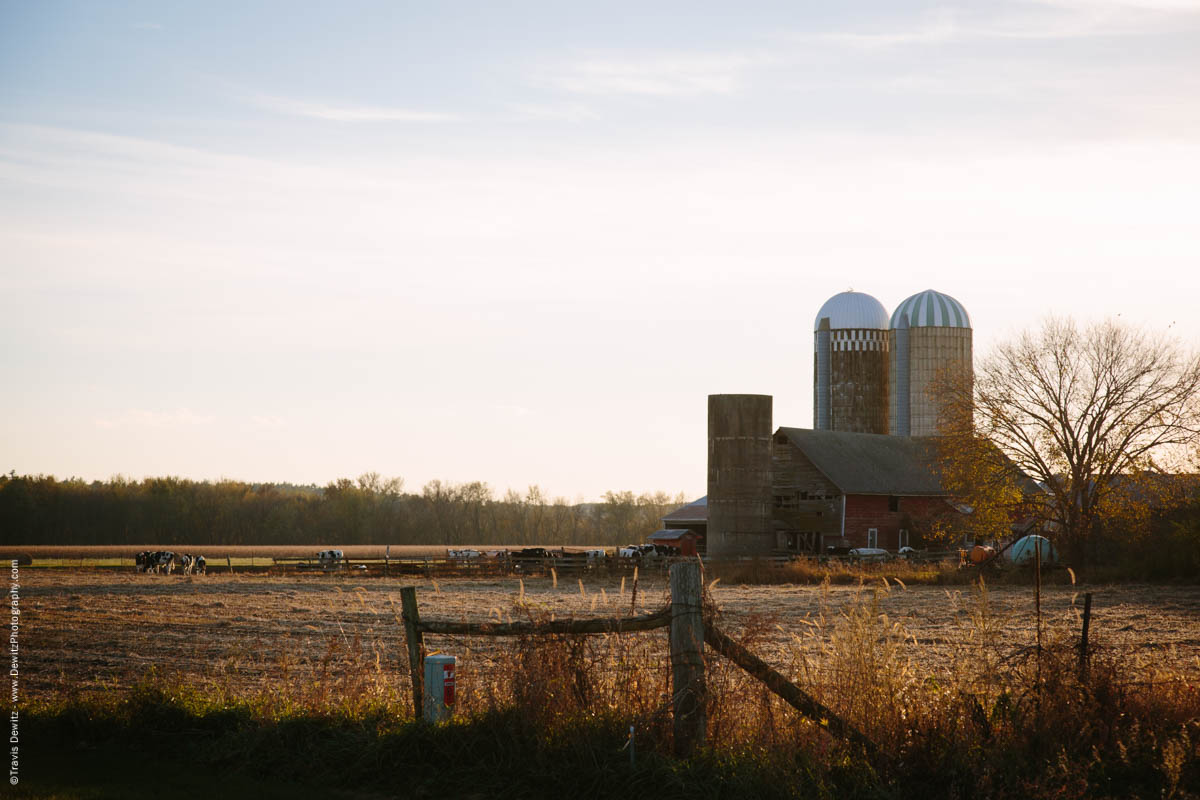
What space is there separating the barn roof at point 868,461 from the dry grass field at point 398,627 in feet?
48.0

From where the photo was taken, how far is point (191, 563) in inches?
1882

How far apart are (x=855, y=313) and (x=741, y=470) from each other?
17.2 metres

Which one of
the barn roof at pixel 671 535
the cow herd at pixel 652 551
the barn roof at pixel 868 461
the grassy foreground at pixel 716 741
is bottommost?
the cow herd at pixel 652 551

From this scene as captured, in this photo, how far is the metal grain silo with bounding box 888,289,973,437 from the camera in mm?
58000

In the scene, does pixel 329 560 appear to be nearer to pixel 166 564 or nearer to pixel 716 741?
pixel 166 564

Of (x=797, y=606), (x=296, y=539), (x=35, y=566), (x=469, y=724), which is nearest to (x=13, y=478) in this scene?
(x=296, y=539)

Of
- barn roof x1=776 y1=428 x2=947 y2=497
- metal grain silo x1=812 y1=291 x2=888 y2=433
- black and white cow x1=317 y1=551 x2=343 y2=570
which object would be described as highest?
metal grain silo x1=812 y1=291 x2=888 y2=433

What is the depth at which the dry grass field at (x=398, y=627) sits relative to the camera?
9023mm

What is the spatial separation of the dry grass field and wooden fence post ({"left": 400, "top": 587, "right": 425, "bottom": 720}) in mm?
336

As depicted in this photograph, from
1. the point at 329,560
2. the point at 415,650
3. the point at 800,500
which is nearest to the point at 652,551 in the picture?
the point at 800,500

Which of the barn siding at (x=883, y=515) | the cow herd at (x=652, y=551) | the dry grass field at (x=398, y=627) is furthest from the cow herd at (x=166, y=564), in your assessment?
the barn siding at (x=883, y=515)

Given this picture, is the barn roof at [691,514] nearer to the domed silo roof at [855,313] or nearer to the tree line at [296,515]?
the domed silo roof at [855,313]

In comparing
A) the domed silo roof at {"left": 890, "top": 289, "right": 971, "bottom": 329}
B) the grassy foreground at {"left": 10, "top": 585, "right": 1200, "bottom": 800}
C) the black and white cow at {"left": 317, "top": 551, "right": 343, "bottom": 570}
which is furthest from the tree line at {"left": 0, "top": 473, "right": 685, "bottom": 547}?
the grassy foreground at {"left": 10, "top": 585, "right": 1200, "bottom": 800}

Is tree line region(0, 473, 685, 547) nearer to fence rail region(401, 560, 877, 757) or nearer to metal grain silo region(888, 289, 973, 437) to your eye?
metal grain silo region(888, 289, 973, 437)
